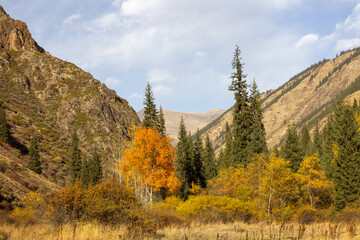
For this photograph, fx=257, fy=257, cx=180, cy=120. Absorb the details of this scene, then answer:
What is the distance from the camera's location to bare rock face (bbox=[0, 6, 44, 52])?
487 ft

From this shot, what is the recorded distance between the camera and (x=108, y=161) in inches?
4026

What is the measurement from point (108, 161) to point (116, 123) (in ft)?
122

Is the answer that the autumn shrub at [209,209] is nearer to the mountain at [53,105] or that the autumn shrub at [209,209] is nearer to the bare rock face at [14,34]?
the mountain at [53,105]

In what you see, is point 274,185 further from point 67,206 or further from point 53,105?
point 53,105

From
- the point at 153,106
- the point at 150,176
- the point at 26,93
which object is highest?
the point at 26,93

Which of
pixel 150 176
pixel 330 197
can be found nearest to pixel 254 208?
pixel 150 176

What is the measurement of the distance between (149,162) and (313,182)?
20.2 metres

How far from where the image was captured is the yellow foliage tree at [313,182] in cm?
3162

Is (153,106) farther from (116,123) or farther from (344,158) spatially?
(116,123)

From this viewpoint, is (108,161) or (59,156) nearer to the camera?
(59,156)

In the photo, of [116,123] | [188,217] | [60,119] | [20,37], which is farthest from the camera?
[20,37]

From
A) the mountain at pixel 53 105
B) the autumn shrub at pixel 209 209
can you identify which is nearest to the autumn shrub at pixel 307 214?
the autumn shrub at pixel 209 209

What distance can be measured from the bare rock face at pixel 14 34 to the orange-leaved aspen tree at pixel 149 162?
506ft

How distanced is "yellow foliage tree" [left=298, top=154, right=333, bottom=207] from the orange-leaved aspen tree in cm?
1610
